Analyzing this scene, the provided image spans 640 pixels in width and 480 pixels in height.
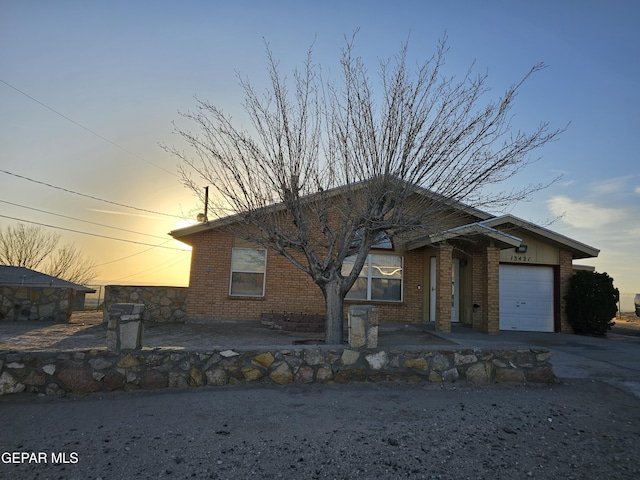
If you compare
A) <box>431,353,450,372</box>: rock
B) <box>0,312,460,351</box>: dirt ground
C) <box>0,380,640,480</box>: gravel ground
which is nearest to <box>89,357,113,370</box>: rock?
<box>0,380,640,480</box>: gravel ground

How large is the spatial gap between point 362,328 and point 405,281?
7161mm

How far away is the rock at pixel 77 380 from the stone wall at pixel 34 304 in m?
9.33

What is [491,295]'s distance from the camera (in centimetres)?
Result: 1141

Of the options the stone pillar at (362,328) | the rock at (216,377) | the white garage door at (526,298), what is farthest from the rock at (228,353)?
the white garage door at (526,298)

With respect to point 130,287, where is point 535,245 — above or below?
above

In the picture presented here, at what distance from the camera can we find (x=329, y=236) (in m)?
8.05

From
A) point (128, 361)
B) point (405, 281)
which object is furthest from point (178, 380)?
point (405, 281)

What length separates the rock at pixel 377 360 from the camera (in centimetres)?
638

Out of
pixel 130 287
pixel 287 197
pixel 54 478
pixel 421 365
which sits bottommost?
pixel 54 478

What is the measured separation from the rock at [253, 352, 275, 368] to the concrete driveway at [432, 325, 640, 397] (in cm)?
325

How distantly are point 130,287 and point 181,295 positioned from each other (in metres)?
1.60

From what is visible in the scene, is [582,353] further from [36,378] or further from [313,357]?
[36,378]

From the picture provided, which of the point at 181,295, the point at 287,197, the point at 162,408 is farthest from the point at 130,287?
the point at 162,408

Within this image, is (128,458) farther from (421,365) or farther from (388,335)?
(388,335)
